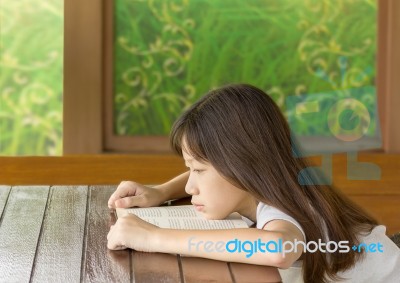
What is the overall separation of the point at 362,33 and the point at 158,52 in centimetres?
88

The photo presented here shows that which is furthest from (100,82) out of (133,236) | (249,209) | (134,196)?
(133,236)

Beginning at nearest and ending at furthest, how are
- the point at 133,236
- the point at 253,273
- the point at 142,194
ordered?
the point at 253,273 < the point at 133,236 < the point at 142,194

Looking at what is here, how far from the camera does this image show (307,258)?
1.69 m

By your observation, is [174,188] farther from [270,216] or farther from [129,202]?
[270,216]

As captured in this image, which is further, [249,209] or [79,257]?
[249,209]

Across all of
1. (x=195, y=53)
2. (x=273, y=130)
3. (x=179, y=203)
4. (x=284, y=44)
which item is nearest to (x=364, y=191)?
(x=284, y=44)

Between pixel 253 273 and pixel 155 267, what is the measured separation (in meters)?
0.17

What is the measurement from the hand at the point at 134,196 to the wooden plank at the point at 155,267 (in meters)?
0.37

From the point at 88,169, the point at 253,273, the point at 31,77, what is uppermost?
the point at 253,273

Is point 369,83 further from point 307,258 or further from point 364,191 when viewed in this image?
point 307,258

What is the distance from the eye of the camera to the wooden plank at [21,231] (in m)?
1.45

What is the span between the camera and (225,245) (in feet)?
4.96

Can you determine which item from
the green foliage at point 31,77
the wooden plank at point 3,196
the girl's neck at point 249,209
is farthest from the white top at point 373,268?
the green foliage at point 31,77

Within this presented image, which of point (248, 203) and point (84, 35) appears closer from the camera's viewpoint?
point (248, 203)
